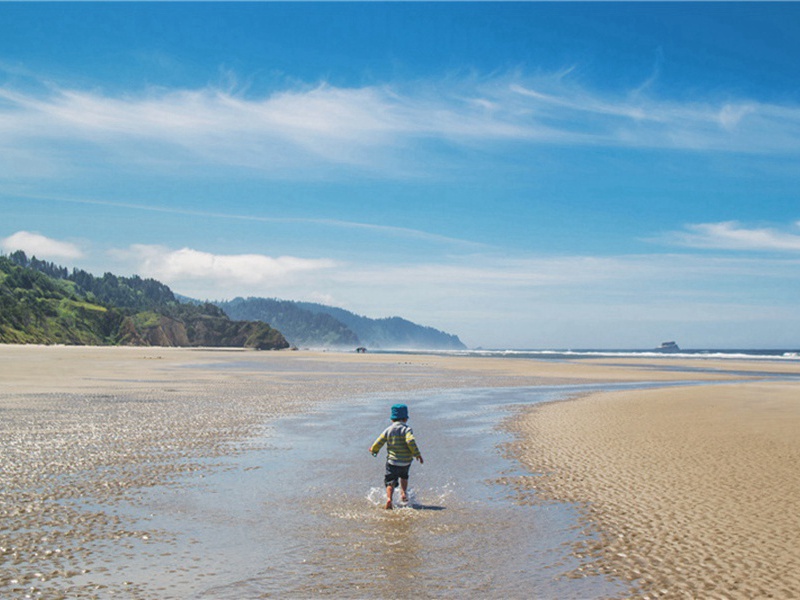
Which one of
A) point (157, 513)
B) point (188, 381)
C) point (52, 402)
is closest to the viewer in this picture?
point (157, 513)

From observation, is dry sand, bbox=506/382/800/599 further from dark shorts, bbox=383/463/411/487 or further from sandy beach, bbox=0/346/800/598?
dark shorts, bbox=383/463/411/487

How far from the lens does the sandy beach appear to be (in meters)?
9.09

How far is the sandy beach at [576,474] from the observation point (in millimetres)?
9094

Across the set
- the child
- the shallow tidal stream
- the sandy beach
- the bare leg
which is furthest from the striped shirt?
the sandy beach

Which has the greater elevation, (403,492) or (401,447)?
(401,447)

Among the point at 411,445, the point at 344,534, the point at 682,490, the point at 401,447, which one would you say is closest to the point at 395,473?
the point at 401,447

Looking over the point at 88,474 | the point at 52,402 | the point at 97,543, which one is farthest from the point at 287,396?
the point at 97,543

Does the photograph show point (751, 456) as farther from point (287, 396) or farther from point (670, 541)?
point (287, 396)

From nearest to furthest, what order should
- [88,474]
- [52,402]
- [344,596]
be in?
[344,596] → [88,474] → [52,402]

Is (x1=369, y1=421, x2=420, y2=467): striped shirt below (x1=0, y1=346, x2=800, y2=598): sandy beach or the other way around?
the other way around

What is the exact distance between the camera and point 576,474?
16.2 meters

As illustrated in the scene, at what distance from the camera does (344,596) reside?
26.3ft

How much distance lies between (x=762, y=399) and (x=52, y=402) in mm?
38536

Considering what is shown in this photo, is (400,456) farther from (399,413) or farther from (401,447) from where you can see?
(399,413)
